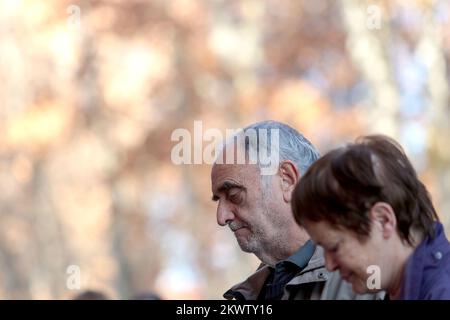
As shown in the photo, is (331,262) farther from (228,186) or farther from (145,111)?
(145,111)

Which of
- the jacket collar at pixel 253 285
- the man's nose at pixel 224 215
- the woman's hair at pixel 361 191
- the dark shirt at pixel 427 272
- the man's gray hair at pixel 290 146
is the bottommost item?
the jacket collar at pixel 253 285

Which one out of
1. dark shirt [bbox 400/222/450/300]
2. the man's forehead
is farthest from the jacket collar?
dark shirt [bbox 400/222/450/300]

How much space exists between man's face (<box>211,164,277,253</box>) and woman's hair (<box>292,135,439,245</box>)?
1032 millimetres

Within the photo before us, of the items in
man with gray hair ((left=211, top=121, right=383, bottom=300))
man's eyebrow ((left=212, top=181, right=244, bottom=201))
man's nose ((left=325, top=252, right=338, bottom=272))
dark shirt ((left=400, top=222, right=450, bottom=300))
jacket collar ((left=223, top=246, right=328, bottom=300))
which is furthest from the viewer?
man's eyebrow ((left=212, top=181, right=244, bottom=201))

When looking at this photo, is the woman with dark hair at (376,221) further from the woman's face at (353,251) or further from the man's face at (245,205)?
the man's face at (245,205)

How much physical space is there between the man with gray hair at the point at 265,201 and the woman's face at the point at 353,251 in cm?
90

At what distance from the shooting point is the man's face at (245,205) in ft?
12.6

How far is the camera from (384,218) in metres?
2.71

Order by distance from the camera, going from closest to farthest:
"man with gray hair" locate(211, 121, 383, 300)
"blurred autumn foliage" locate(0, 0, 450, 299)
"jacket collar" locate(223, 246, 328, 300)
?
1. "jacket collar" locate(223, 246, 328, 300)
2. "man with gray hair" locate(211, 121, 383, 300)
3. "blurred autumn foliage" locate(0, 0, 450, 299)

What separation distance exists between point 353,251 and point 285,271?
102 cm

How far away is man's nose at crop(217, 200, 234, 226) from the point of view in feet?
12.8

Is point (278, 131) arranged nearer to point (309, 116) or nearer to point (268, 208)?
point (268, 208)

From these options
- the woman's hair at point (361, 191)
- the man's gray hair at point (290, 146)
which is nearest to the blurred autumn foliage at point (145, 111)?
the man's gray hair at point (290, 146)

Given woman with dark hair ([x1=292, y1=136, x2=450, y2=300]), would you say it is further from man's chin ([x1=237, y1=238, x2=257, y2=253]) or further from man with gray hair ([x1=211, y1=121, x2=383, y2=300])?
man's chin ([x1=237, y1=238, x2=257, y2=253])
